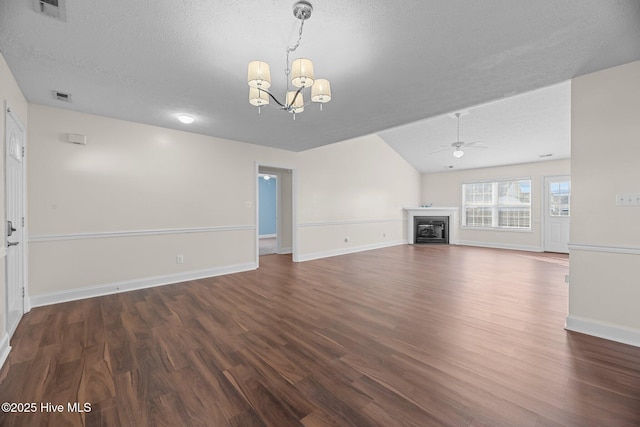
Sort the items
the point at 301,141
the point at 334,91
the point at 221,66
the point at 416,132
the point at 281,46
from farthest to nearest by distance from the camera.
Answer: the point at 416,132 → the point at 301,141 → the point at 334,91 → the point at 221,66 → the point at 281,46

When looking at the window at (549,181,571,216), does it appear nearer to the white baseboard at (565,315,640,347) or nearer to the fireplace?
the fireplace

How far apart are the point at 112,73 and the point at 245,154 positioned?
8.56 ft

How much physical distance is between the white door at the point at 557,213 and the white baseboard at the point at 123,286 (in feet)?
25.8

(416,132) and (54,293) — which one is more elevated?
(416,132)

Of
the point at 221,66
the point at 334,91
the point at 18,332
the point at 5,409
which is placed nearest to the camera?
the point at 5,409

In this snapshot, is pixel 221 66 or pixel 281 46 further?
pixel 221 66

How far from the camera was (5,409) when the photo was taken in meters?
1.51

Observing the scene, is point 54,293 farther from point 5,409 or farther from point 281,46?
point 281,46

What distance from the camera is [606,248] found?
2361 mm

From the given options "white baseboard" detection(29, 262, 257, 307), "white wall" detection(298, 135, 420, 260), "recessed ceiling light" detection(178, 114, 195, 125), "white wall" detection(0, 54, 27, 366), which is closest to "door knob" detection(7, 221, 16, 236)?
"white wall" detection(0, 54, 27, 366)

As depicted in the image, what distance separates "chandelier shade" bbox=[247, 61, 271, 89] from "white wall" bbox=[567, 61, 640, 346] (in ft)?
9.67

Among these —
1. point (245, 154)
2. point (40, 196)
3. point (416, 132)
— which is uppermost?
point (416, 132)

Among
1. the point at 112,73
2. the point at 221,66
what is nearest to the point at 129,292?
the point at 112,73

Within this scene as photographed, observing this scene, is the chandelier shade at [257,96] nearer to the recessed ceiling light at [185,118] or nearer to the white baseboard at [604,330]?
the recessed ceiling light at [185,118]
